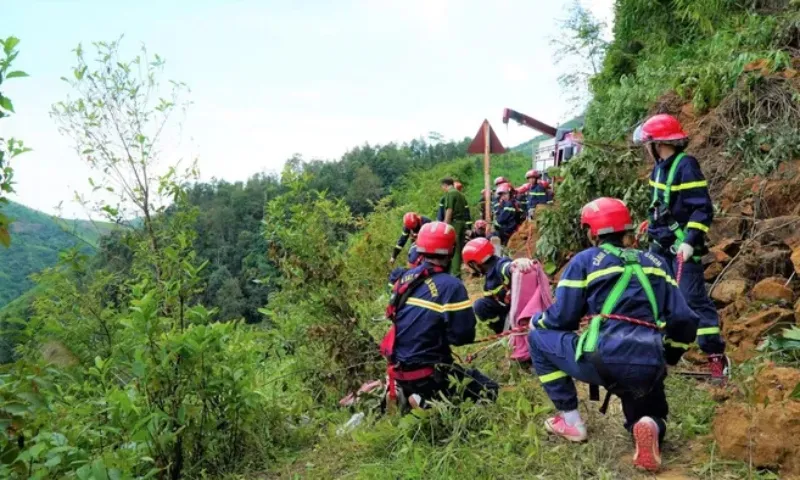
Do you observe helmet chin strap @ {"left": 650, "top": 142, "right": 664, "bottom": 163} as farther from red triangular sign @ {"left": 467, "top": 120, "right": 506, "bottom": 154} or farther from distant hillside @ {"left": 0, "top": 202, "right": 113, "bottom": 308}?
red triangular sign @ {"left": 467, "top": 120, "right": 506, "bottom": 154}

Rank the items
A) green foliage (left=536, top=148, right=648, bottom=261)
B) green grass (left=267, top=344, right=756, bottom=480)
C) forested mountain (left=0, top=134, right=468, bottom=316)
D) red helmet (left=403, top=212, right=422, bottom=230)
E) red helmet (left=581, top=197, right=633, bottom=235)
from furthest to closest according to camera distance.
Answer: forested mountain (left=0, top=134, right=468, bottom=316) → red helmet (left=403, top=212, right=422, bottom=230) → green foliage (left=536, top=148, right=648, bottom=261) → red helmet (left=581, top=197, right=633, bottom=235) → green grass (left=267, top=344, right=756, bottom=480)

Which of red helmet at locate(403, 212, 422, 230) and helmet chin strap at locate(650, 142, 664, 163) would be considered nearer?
helmet chin strap at locate(650, 142, 664, 163)

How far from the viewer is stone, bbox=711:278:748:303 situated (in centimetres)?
543

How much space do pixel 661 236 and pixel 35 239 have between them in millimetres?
79918

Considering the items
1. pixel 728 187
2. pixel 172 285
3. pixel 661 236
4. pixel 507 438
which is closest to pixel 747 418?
pixel 507 438

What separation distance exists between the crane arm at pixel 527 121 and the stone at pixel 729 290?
49.0 ft

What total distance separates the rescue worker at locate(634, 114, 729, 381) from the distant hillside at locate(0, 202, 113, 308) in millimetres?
4095

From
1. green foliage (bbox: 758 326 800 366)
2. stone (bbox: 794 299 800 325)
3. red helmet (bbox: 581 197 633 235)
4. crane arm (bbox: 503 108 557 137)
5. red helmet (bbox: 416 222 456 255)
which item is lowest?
green foliage (bbox: 758 326 800 366)

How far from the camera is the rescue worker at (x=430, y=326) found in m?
4.10

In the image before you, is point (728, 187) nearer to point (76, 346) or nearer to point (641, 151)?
point (641, 151)

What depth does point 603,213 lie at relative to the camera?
349cm

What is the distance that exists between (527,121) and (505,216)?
798 centimetres

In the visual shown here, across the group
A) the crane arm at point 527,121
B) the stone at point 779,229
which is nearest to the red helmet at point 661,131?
the stone at point 779,229

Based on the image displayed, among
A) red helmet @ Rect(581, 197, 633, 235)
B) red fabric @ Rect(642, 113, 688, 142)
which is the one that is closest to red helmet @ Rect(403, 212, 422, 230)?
red fabric @ Rect(642, 113, 688, 142)
